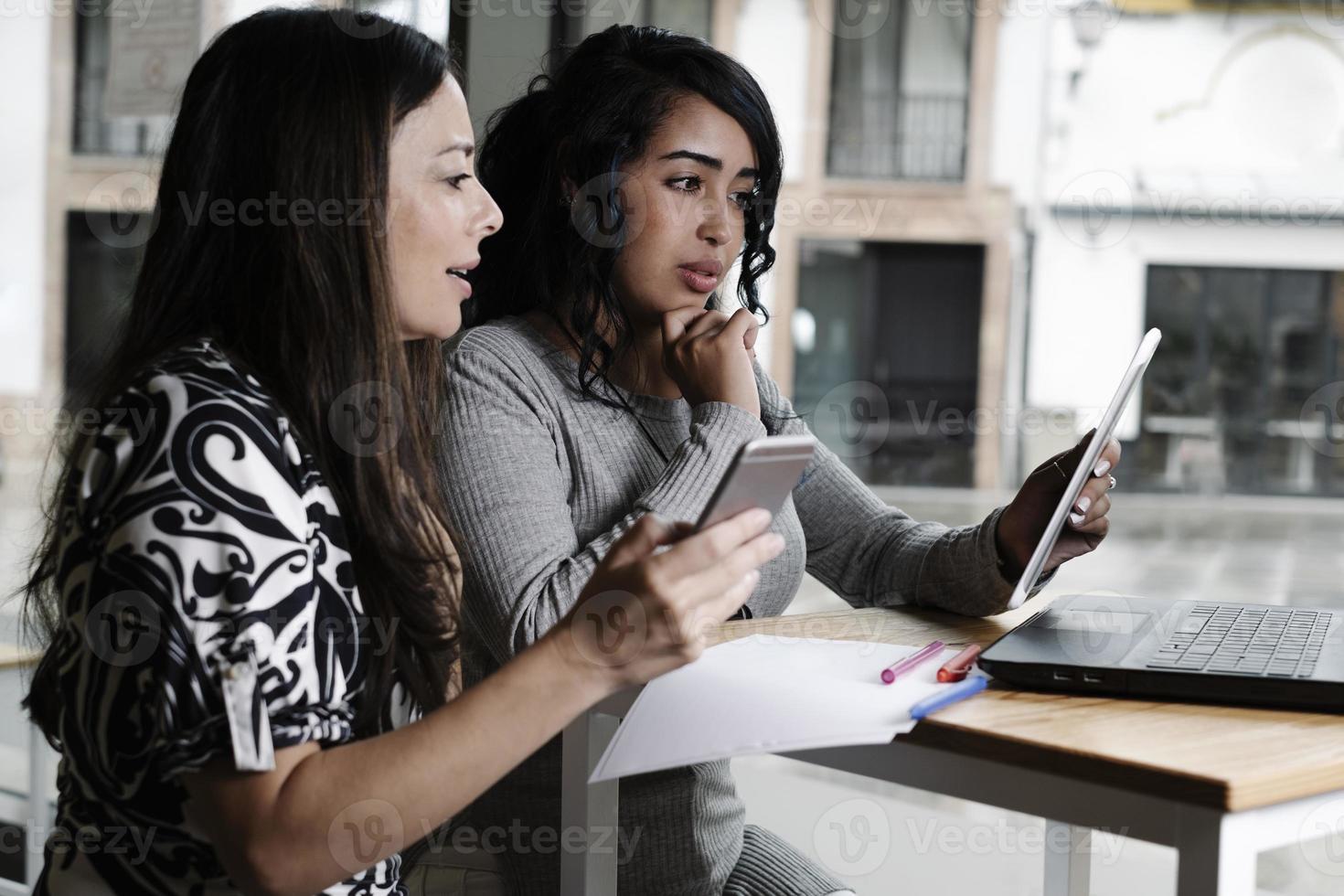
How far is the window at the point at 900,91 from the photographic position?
8227mm

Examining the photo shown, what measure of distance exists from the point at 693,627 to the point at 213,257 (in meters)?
0.37

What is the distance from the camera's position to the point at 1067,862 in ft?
4.33

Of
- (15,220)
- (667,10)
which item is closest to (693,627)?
(667,10)

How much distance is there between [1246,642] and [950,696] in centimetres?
25

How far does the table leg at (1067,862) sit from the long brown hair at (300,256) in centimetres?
77
